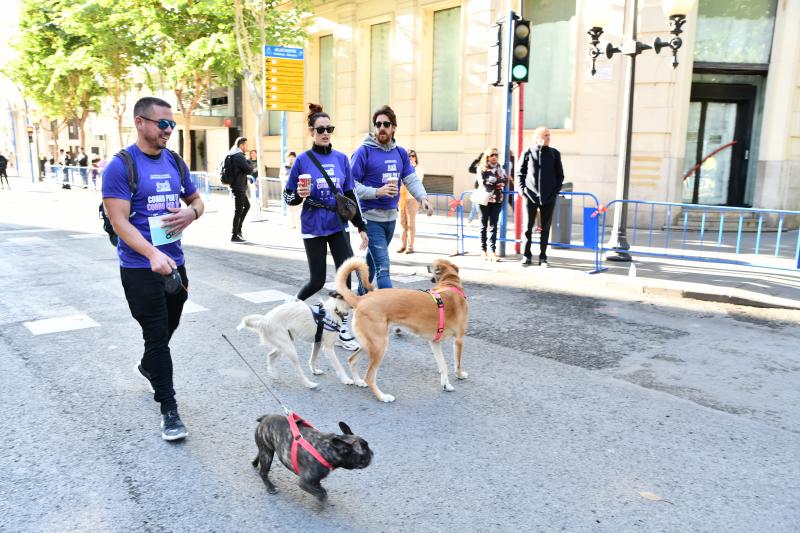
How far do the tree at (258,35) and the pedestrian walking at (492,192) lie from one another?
8393 millimetres

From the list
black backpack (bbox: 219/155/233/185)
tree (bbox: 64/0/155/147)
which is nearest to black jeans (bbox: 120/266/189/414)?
black backpack (bbox: 219/155/233/185)

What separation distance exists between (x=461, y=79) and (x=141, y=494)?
1623cm

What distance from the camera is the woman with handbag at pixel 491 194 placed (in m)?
10.2

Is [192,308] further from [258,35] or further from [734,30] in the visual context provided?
[258,35]

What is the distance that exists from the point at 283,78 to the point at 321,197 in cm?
1110

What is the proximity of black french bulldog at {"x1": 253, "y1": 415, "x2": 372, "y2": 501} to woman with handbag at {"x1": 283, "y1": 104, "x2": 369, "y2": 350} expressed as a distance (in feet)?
7.87

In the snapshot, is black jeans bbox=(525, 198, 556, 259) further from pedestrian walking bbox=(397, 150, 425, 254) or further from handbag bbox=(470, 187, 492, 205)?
pedestrian walking bbox=(397, 150, 425, 254)

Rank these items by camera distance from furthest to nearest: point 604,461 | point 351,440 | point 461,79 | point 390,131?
point 461,79, point 390,131, point 604,461, point 351,440

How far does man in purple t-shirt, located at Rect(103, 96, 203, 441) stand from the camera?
348cm

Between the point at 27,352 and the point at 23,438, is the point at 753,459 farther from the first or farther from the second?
the point at 27,352

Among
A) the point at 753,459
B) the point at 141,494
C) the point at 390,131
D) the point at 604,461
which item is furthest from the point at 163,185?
the point at 753,459

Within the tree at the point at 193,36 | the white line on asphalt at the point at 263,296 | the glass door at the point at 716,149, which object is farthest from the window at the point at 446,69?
the white line on asphalt at the point at 263,296

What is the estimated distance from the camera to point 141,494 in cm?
319

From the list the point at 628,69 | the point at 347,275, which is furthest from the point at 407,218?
the point at 347,275
